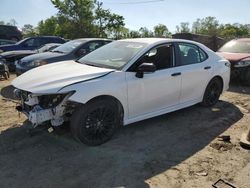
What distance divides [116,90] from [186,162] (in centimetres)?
147

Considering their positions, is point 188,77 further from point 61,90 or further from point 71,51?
point 71,51

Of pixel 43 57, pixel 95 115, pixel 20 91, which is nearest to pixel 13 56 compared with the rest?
pixel 43 57

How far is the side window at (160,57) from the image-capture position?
220 inches

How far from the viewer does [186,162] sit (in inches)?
176

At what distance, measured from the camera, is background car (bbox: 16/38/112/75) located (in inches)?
361

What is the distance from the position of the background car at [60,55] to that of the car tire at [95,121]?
4.70 metres

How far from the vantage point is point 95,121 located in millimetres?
4801

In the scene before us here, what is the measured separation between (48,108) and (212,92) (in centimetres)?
390

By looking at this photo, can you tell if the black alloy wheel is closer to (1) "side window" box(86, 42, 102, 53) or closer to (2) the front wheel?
(2) the front wheel

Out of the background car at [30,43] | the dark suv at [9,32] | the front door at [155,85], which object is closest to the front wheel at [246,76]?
the front door at [155,85]

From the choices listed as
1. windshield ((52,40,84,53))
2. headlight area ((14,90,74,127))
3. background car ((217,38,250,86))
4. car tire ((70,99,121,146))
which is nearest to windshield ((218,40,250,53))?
background car ((217,38,250,86))

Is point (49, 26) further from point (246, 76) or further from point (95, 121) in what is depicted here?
point (95, 121)

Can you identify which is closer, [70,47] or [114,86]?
[114,86]

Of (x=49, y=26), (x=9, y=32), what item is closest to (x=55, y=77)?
(x=9, y=32)
